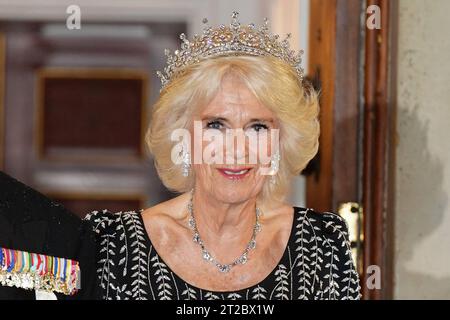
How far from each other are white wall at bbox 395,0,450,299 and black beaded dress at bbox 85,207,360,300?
38 cm

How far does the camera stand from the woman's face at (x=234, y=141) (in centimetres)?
165

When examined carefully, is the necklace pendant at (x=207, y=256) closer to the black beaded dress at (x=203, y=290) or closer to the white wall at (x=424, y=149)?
the black beaded dress at (x=203, y=290)

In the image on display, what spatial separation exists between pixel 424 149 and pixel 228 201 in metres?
0.62

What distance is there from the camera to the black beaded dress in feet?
5.59

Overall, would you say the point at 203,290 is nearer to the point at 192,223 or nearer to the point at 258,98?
the point at 192,223

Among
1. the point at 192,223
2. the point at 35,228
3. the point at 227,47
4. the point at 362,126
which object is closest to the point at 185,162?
the point at 192,223

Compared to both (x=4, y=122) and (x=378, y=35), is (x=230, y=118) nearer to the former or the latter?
(x=378, y=35)

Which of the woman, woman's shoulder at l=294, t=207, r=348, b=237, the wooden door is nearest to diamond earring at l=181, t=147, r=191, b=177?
the woman

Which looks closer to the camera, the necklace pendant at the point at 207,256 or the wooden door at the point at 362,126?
the necklace pendant at the point at 207,256

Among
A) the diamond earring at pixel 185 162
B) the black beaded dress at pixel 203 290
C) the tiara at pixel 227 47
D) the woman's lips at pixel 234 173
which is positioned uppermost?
the tiara at pixel 227 47

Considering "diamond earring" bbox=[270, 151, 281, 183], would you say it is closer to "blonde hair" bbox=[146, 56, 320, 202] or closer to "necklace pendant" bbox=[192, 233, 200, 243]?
"blonde hair" bbox=[146, 56, 320, 202]

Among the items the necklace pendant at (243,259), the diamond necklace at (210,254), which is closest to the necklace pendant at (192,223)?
the diamond necklace at (210,254)
